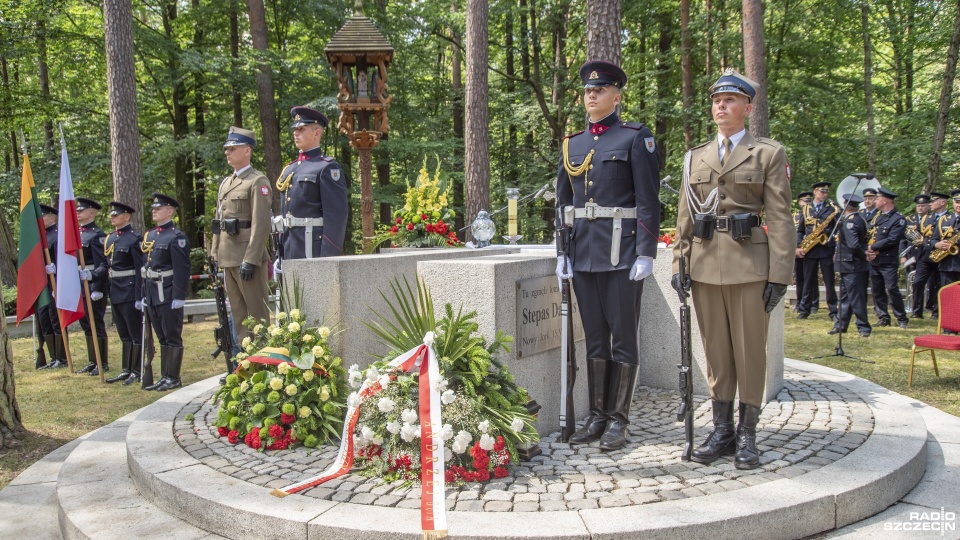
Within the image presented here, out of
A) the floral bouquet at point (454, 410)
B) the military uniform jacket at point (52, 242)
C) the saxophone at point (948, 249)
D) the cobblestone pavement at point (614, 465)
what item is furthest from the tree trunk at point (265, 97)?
the floral bouquet at point (454, 410)

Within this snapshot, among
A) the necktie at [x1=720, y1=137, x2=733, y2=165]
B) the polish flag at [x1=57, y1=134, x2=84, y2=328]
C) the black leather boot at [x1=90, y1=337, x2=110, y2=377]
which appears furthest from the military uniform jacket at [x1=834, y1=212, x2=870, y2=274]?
the black leather boot at [x1=90, y1=337, x2=110, y2=377]

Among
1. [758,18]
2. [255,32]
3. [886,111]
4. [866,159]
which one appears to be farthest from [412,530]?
[886,111]

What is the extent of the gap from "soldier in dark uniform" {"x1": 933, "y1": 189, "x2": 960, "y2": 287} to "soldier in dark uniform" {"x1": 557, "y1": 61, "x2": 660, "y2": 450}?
28.5ft

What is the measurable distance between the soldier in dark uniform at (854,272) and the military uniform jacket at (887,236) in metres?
0.89

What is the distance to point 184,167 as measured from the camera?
20.2m

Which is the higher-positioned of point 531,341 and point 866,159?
point 866,159

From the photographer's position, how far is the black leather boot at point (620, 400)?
14.2 ft

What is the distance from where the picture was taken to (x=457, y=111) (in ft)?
80.1

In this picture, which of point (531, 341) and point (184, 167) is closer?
point (531, 341)

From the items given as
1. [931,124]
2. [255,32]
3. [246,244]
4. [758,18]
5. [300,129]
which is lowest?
[246,244]

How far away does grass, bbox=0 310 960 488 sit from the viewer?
5762 millimetres

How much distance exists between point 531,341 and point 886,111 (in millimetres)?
21655

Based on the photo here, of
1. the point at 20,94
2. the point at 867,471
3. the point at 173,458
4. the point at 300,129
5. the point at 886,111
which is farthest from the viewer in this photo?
the point at 886,111

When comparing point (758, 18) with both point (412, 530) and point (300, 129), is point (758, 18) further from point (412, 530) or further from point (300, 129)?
point (412, 530)
